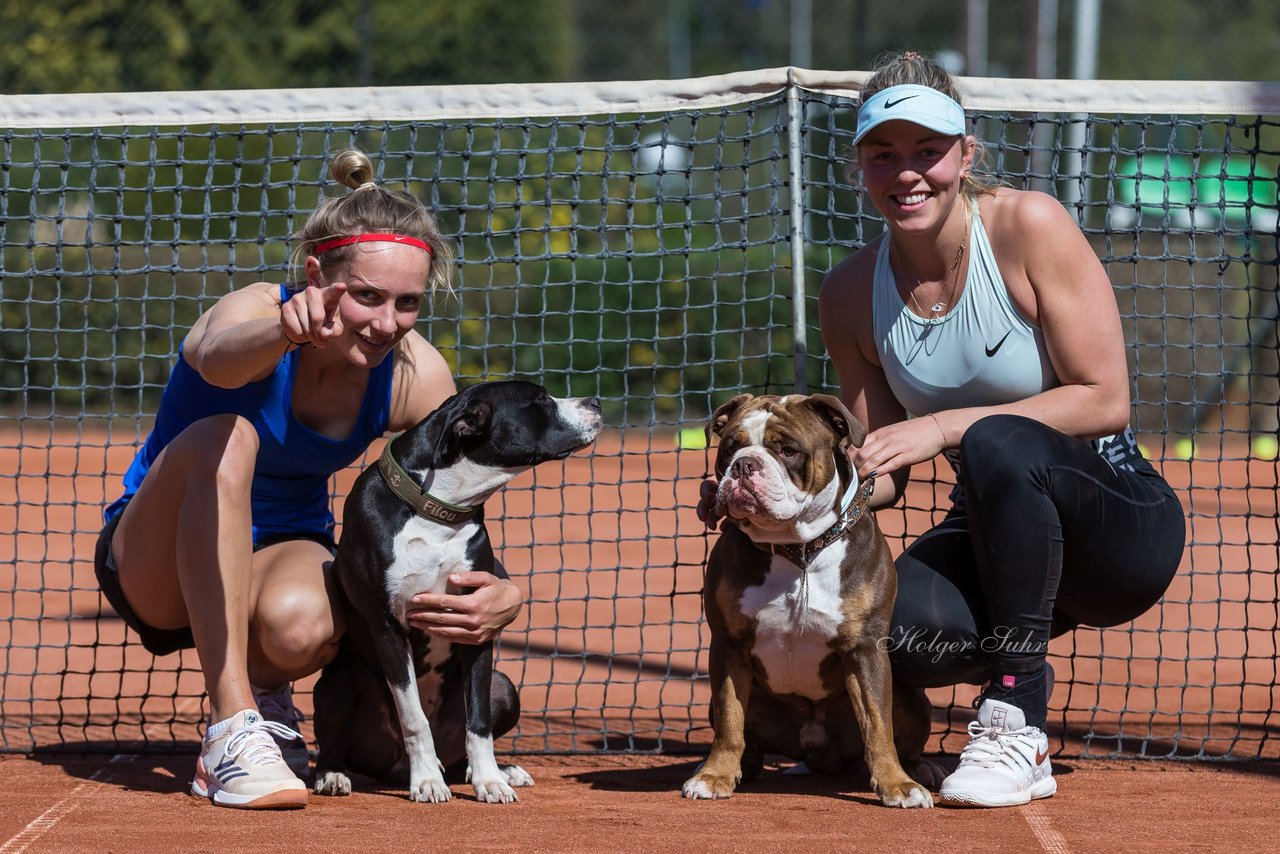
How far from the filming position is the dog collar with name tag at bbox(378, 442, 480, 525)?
3.79 meters

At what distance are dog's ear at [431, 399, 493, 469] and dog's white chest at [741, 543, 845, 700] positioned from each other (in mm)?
833

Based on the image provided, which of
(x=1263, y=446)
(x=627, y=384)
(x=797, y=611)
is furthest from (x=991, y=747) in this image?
(x=1263, y=446)

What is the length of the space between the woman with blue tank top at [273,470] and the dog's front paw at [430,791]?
0.29 m

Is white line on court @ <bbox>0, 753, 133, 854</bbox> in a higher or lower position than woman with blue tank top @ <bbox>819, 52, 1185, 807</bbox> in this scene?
lower

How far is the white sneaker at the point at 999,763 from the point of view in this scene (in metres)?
3.69

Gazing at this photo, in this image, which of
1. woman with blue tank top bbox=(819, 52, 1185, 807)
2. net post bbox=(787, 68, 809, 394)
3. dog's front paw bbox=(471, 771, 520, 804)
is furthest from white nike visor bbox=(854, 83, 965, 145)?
dog's front paw bbox=(471, 771, 520, 804)

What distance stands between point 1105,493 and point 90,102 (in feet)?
11.5

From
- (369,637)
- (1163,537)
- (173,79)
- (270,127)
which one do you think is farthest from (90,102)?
(173,79)

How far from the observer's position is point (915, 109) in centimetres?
383

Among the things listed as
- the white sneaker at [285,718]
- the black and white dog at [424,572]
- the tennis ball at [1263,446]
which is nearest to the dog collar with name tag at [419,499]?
the black and white dog at [424,572]

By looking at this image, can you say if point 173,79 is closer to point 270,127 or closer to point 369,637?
point 270,127

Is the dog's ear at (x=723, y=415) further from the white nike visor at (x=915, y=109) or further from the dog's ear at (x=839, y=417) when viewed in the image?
the white nike visor at (x=915, y=109)

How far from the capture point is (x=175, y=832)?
350cm

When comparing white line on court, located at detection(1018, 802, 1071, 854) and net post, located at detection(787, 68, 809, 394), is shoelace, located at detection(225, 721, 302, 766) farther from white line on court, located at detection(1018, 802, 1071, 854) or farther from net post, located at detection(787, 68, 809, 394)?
net post, located at detection(787, 68, 809, 394)
